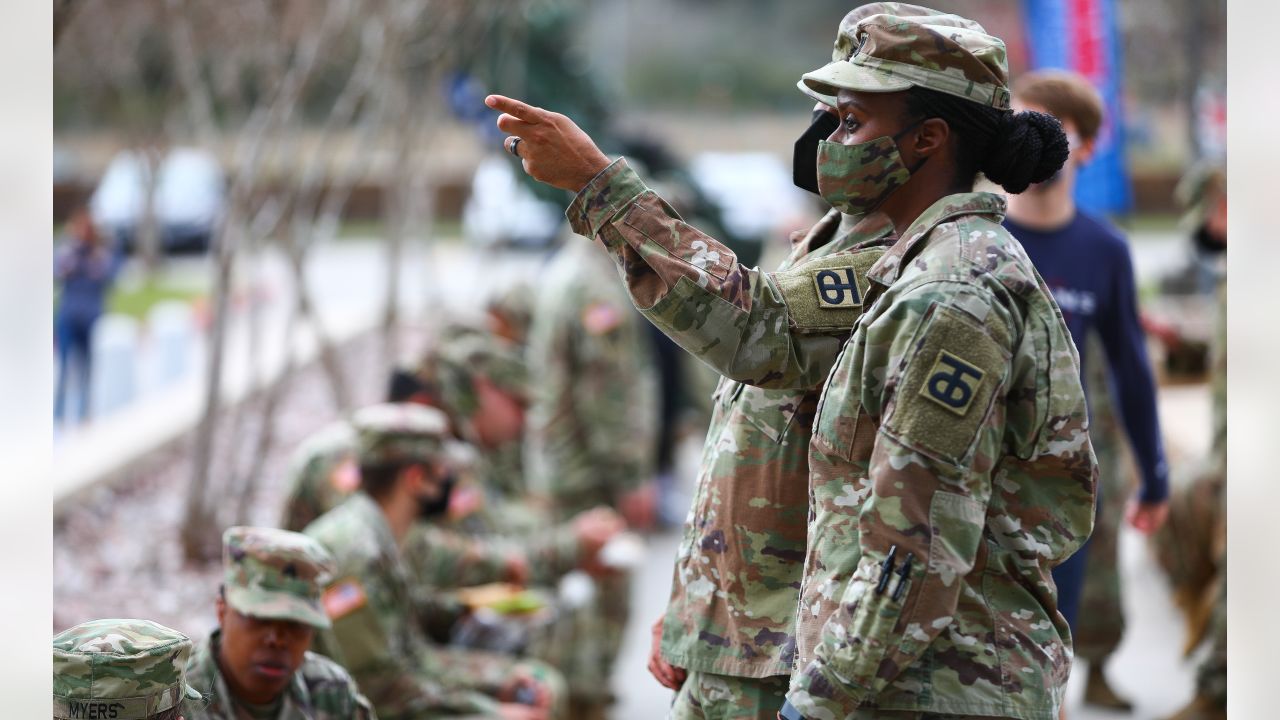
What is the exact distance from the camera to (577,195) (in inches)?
115

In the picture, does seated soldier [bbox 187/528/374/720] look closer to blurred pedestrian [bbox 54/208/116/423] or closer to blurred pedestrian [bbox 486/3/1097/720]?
blurred pedestrian [bbox 486/3/1097/720]

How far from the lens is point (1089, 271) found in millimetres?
4836

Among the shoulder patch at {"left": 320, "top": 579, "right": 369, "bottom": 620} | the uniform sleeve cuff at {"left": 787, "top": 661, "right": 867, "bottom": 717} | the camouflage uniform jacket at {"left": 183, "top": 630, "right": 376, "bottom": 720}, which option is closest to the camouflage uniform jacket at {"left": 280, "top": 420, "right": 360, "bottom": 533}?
the shoulder patch at {"left": 320, "top": 579, "right": 369, "bottom": 620}

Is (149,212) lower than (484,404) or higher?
lower

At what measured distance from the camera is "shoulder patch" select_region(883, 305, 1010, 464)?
2.59m

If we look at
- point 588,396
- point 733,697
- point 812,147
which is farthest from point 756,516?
point 588,396

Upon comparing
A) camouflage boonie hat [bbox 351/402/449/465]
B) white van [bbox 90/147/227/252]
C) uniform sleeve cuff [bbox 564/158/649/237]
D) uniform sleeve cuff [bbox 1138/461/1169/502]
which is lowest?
white van [bbox 90/147/227/252]

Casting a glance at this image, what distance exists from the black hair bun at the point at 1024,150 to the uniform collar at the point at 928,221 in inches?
2.1

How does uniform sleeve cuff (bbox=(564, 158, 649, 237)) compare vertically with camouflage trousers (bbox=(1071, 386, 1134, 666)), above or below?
above

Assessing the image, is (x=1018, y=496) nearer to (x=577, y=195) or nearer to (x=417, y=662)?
(x=577, y=195)

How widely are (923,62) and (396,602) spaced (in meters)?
2.65

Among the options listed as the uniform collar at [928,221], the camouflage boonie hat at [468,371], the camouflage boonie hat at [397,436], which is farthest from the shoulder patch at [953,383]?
the camouflage boonie hat at [468,371]

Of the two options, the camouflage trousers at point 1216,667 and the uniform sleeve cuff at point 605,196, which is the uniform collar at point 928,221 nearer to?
the uniform sleeve cuff at point 605,196

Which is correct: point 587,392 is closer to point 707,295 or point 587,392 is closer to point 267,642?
point 267,642
